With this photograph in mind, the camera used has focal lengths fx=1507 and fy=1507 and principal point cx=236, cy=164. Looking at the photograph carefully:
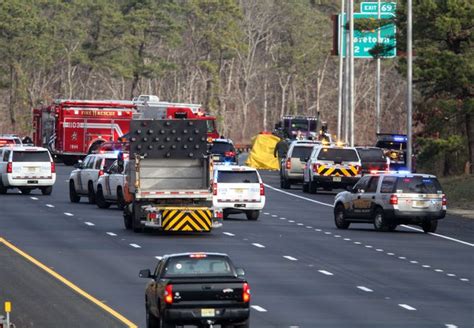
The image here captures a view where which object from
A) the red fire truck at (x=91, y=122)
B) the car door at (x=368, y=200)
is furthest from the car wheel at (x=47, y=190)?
the red fire truck at (x=91, y=122)

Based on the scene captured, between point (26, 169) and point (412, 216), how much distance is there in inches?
736

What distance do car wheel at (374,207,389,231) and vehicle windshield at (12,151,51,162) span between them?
1662 centimetres

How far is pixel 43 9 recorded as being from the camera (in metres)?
133

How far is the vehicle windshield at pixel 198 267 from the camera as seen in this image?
65.8ft

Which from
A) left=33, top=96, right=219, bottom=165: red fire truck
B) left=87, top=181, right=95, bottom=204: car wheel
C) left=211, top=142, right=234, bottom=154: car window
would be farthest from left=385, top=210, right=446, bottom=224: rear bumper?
left=33, top=96, right=219, bottom=165: red fire truck

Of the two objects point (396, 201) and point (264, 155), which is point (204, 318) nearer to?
point (396, 201)

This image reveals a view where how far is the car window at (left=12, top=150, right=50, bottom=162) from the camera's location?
54.4 meters

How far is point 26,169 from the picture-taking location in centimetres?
5444

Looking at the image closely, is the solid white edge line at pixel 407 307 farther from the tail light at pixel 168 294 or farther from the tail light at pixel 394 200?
the tail light at pixel 394 200

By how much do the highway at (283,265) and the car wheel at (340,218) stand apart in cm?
42

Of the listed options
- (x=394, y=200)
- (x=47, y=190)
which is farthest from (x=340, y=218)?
(x=47, y=190)

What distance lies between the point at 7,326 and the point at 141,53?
108m

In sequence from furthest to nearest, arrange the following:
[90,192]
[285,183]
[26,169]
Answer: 1. [285,183]
2. [26,169]
3. [90,192]

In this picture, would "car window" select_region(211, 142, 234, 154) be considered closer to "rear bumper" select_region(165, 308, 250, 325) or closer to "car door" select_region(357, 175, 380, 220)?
"car door" select_region(357, 175, 380, 220)
